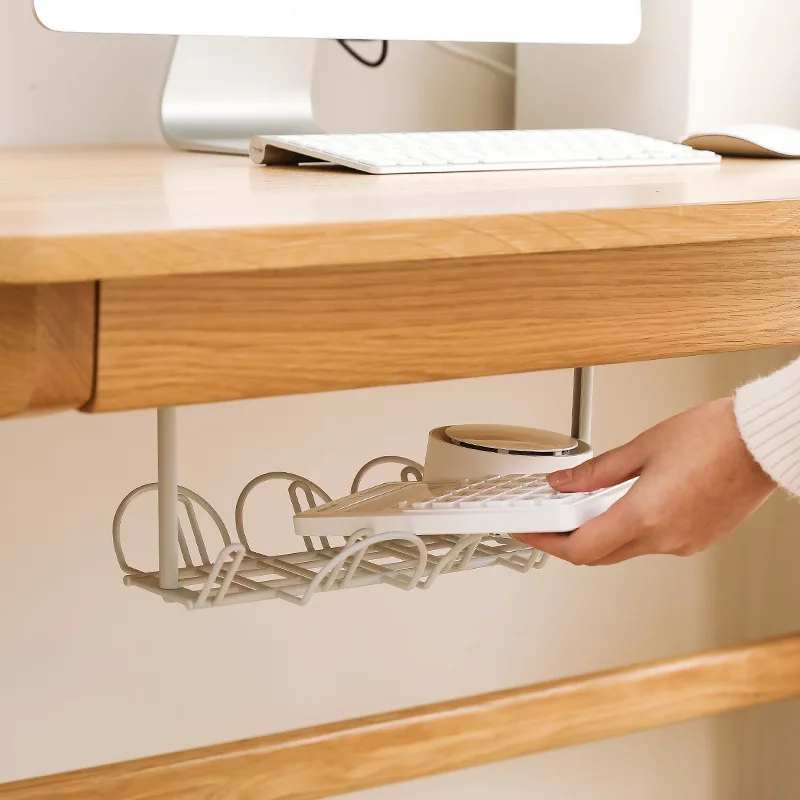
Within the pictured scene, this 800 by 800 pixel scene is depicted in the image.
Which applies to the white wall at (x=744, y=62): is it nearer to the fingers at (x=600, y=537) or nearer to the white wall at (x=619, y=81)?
the white wall at (x=619, y=81)

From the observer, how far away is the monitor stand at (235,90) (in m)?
Answer: 0.97

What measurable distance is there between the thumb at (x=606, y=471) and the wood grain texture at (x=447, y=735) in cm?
36

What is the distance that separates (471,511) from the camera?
2.06 ft

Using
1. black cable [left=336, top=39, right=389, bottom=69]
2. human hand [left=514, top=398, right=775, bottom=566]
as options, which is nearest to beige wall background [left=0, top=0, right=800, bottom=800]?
black cable [left=336, top=39, right=389, bottom=69]

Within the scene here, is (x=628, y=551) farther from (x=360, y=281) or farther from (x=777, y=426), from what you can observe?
(x=360, y=281)

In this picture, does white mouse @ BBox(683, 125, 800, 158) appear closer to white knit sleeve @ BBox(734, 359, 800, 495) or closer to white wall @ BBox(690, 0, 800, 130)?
white wall @ BBox(690, 0, 800, 130)

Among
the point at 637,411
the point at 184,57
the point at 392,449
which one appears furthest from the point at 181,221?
the point at 637,411

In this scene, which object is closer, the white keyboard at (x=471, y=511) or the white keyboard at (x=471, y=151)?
the white keyboard at (x=471, y=511)

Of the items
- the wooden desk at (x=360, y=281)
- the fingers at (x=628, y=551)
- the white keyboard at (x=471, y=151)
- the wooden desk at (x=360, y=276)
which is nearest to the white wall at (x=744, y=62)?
the white keyboard at (x=471, y=151)

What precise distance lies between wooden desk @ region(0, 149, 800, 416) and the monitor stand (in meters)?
0.30

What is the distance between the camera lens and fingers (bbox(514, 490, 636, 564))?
24.6 inches

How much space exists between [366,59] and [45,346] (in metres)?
0.87

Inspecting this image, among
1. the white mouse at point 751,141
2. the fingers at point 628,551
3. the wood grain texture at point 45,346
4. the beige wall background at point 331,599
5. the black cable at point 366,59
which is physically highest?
the black cable at point 366,59

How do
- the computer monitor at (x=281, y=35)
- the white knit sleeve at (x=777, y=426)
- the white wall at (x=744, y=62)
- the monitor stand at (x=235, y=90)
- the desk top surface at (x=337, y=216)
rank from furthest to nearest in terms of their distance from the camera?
the white wall at (x=744, y=62), the monitor stand at (x=235, y=90), the computer monitor at (x=281, y=35), the white knit sleeve at (x=777, y=426), the desk top surface at (x=337, y=216)
